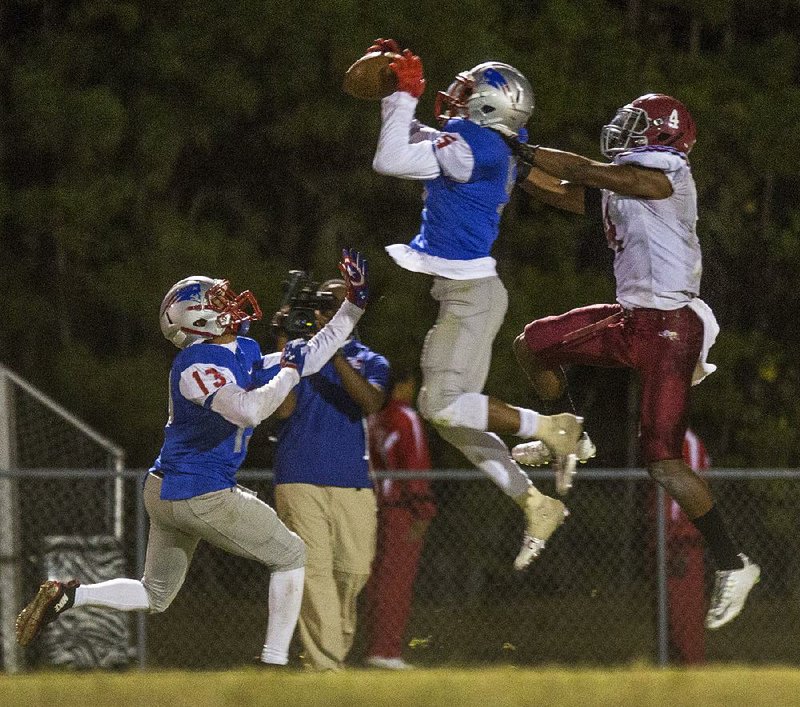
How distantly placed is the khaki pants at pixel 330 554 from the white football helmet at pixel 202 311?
1652mm

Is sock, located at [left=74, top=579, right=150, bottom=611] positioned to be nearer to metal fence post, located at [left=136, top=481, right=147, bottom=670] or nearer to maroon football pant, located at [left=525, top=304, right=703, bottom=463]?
metal fence post, located at [left=136, top=481, right=147, bottom=670]

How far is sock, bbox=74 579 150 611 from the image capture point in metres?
8.79

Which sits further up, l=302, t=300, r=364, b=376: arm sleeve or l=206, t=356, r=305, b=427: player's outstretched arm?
l=302, t=300, r=364, b=376: arm sleeve

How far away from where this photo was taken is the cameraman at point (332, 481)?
388 inches

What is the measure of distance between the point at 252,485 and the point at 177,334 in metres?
3.59

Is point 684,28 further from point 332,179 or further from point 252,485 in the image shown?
point 252,485

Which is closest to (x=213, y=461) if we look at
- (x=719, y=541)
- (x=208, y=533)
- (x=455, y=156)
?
(x=208, y=533)

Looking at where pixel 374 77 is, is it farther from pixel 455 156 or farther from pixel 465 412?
pixel 465 412

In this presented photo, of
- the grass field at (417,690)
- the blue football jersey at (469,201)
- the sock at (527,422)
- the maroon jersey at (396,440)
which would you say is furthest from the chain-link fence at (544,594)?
the grass field at (417,690)

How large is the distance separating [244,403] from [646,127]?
215 centimetres

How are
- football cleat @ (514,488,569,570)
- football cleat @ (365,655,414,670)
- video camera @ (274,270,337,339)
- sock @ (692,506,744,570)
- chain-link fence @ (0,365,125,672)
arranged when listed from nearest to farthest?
sock @ (692,506,744,570), football cleat @ (514,488,569,570), video camera @ (274,270,337,339), football cleat @ (365,655,414,670), chain-link fence @ (0,365,125,672)

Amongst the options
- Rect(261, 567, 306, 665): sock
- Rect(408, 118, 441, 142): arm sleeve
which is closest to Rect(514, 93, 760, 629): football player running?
Rect(408, 118, 441, 142): arm sleeve

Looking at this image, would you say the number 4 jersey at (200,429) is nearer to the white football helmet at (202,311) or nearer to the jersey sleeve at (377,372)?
the white football helmet at (202,311)

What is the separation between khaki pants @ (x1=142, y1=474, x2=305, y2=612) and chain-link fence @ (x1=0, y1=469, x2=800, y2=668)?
83.3 inches
